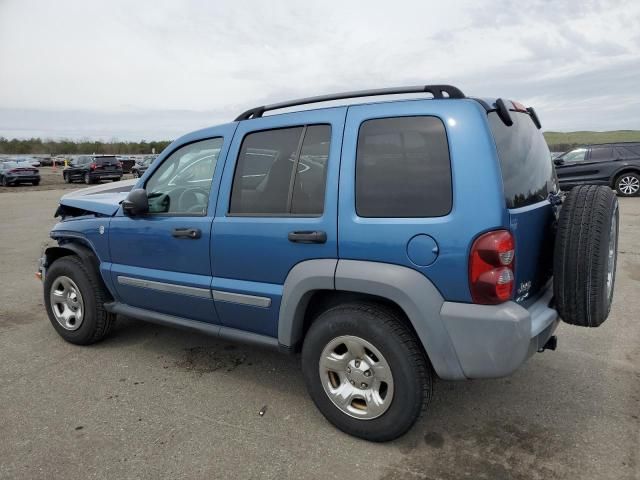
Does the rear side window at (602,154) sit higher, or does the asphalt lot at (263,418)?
the rear side window at (602,154)

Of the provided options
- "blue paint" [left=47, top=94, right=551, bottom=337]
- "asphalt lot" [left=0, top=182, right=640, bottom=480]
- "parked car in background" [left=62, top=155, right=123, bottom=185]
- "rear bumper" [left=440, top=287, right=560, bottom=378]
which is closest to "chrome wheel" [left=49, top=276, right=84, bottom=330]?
"asphalt lot" [left=0, top=182, right=640, bottom=480]

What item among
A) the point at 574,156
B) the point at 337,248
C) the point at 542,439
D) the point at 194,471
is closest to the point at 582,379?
the point at 542,439

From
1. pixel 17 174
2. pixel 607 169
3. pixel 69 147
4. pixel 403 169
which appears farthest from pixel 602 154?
pixel 69 147

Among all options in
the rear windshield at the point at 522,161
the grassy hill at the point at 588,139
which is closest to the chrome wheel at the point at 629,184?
the rear windshield at the point at 522,161

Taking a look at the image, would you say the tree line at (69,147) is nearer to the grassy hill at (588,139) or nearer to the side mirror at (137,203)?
the grassy hill at (588,139)

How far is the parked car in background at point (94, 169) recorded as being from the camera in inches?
1045

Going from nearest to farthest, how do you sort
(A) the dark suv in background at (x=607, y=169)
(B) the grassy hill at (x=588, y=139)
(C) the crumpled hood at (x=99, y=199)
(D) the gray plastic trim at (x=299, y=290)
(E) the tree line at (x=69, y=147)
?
(D) the gray plastic trim at (x=299, y=290)
(C) the crumpled hood at (x=99, y=199)
(A) the dark suv in background at (x=607, y=169)
(B) the grassy hill at (x=588, y=139)
(E) the tree line at (x=69, y=147)

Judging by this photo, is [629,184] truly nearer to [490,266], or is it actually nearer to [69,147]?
[490,266]

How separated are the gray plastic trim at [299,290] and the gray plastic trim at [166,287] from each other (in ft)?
2.06

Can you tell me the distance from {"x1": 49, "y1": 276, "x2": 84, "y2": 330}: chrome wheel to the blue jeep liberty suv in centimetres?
112

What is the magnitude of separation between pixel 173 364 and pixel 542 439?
2577mm

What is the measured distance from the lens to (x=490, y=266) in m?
2.31

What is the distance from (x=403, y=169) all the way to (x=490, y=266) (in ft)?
2.16

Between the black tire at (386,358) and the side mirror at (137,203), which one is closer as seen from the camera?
the black tire at (386,358)
